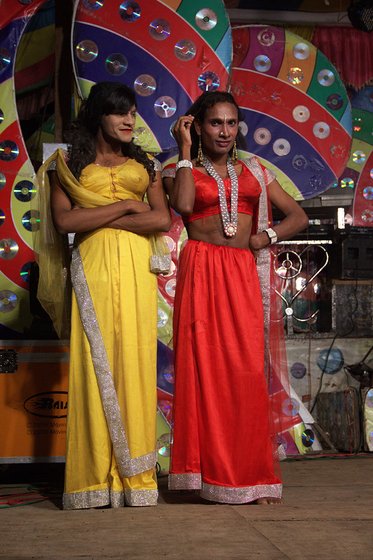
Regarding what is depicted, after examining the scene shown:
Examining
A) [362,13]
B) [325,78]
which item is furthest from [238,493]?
[362,13]

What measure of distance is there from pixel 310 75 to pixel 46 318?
2.63m

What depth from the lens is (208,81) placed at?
16.3 ft

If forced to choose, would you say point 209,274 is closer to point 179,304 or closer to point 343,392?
point 179,304

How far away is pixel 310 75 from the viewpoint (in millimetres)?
6199

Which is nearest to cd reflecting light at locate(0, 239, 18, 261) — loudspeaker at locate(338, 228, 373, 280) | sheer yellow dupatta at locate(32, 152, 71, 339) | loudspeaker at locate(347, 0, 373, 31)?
sheer yellow dupatta at locate(32, 152, 71, 339)

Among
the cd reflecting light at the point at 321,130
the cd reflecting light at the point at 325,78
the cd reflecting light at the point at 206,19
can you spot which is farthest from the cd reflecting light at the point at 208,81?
the cd reflecting light at the point at 325,78

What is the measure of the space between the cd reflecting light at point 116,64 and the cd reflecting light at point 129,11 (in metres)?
0.20

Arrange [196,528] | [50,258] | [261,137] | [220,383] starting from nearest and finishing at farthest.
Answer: [196,528] < [220,383] < [50,258] < [261,137]

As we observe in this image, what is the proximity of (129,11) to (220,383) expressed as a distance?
2.18 metres

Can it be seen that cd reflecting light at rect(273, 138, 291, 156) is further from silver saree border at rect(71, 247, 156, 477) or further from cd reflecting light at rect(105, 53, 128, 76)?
silver saree border at rect(71, 247, 156, 477)

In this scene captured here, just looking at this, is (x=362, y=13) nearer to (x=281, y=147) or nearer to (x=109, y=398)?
(x=281, y=147)

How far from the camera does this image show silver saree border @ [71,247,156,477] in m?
3.74

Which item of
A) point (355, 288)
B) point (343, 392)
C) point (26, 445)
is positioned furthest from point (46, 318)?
point (355, 288)

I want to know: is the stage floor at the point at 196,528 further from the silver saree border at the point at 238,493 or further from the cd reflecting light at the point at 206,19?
the cd reflecting light at the point at 206,19
